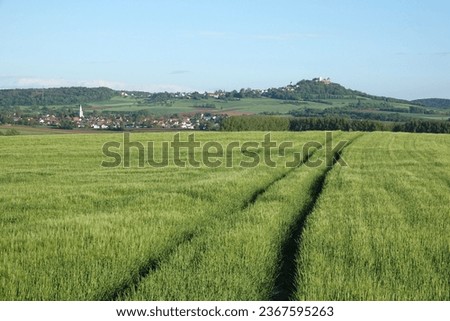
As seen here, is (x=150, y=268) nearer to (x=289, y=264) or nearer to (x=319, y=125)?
(x=289, y=264)

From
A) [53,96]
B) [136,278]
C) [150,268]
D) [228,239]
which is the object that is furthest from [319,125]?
[136,278]

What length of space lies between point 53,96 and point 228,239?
144795mm

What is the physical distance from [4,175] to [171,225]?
14148mm

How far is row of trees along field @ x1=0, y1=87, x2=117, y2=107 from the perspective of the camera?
12812cm

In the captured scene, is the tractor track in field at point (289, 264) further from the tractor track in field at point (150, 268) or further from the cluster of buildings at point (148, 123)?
the cluster of buildings at point (148, 123)

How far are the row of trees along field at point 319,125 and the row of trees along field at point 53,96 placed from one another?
61813 millimetres

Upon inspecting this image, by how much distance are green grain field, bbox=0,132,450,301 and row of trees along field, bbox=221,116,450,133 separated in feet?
236

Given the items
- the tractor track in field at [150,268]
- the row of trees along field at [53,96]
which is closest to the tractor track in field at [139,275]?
the tractor track in field at [150,268]

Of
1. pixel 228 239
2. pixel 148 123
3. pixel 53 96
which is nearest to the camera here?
pixel 228 239

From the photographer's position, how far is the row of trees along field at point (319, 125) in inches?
3639

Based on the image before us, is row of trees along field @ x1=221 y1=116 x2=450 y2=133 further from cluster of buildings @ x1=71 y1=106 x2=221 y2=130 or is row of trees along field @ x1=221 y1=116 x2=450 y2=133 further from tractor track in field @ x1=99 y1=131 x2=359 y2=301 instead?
tractor track in field @ x1=99 y1=131 x2=359 y2=301

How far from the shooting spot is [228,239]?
9.60 metres
